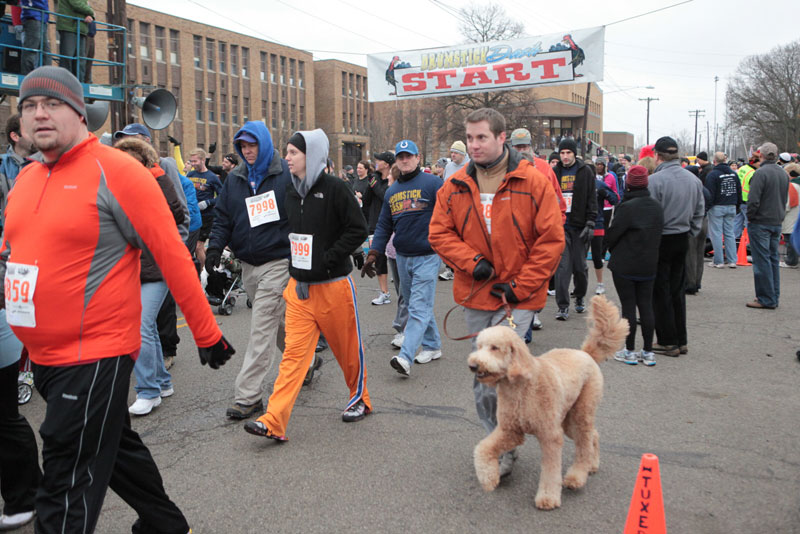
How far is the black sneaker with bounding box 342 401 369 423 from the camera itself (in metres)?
4.81

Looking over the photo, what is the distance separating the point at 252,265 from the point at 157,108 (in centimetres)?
567

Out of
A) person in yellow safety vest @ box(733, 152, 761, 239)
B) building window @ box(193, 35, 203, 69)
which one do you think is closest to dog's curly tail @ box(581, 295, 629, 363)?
person in yellow safety vest @ box(733, 152, 761, 239)

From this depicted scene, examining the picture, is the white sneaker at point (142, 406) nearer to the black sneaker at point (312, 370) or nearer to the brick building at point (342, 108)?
the black sneaker at point (312, 370)

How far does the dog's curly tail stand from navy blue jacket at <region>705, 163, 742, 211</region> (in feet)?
31.9

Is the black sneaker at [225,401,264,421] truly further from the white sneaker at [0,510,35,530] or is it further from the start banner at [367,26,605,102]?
the start banner at [367,26,605,102]

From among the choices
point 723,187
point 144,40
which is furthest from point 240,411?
point 144,40

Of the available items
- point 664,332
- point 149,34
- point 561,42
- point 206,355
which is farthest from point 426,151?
point 206,355

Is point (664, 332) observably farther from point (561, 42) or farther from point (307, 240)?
point (561, 42)

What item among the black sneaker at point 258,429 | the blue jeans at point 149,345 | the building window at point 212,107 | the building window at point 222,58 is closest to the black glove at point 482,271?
the black sneaker at point 258,429

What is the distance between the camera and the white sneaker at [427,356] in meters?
6.46

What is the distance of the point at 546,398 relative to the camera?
335 cm

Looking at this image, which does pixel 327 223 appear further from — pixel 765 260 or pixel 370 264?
pixel 765 260

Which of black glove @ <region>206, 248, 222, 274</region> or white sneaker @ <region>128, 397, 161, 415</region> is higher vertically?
black glove @ <region>206, 248, 222, 274</region>

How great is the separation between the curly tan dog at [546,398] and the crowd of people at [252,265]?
0.35m
